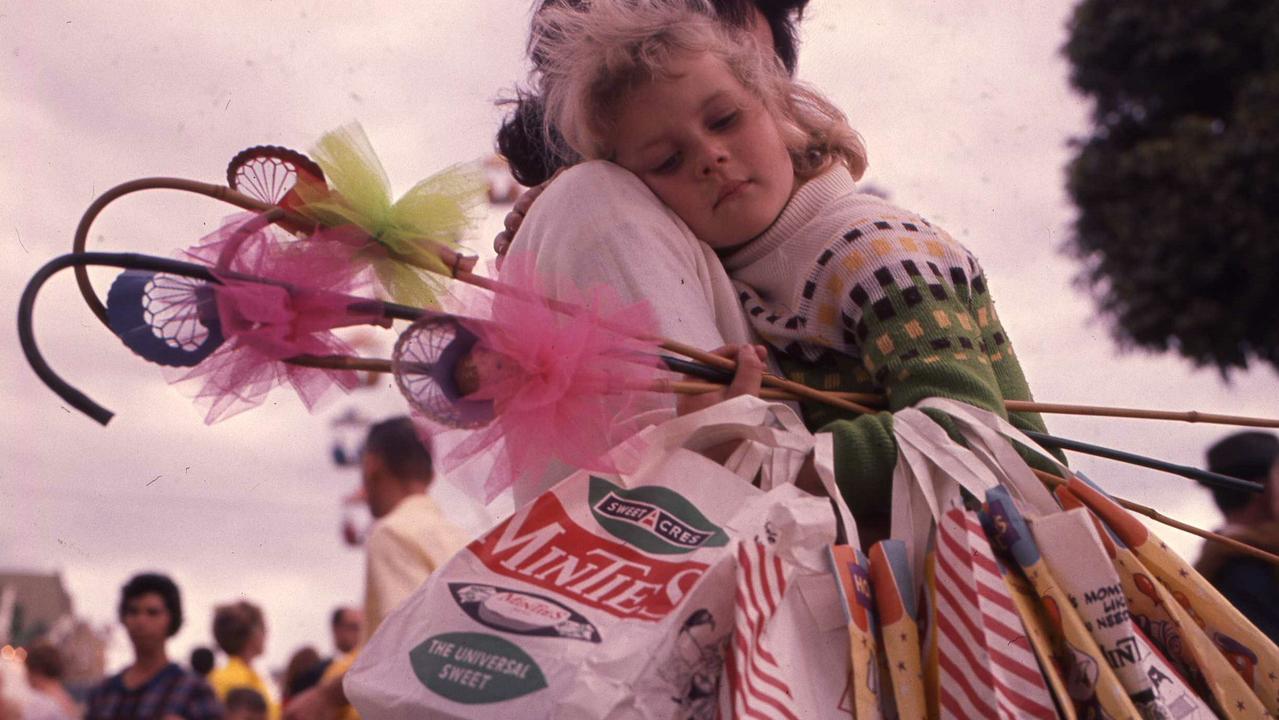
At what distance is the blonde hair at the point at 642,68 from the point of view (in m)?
1.51

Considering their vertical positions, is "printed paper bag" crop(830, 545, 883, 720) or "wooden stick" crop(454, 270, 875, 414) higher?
"wooden stick" crop(454, 270, 875, 414)

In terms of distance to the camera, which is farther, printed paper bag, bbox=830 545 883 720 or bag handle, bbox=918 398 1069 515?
bag handle, bbox=918 398 1069 515

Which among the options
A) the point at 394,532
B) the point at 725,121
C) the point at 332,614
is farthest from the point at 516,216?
the point at 332,614

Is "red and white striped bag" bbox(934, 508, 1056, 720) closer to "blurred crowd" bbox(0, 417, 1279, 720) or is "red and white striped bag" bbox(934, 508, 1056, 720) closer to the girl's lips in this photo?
the girl's lips

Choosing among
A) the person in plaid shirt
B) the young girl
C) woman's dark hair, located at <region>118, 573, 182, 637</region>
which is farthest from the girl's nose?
woman's dark hair, located at <region>118, 573, 182, 637</region>

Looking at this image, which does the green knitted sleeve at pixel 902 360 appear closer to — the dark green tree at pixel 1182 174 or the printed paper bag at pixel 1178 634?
the printed paper bag at pixel 1178 634

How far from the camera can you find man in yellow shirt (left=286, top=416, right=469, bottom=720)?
2.88 meters

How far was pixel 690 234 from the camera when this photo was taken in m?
1.47

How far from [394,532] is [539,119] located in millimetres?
1401

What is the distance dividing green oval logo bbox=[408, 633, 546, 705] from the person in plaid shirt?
284 cm

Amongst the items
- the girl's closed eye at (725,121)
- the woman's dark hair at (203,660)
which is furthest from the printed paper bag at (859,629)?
the woman's dark hair at (203,660)

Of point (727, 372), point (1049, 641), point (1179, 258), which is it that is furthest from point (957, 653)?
point (1179, 258)

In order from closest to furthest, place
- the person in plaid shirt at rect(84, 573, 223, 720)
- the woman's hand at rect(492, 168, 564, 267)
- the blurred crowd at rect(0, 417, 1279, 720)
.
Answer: the woman's hand at rect(492, 168, 564, 267)
the blurred crowd at rect(0, 417, 1279, 720)
the person in plaid shirt at rect(84, 573, 223, 720)

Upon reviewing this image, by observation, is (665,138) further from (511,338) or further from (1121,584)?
(1121,584)
